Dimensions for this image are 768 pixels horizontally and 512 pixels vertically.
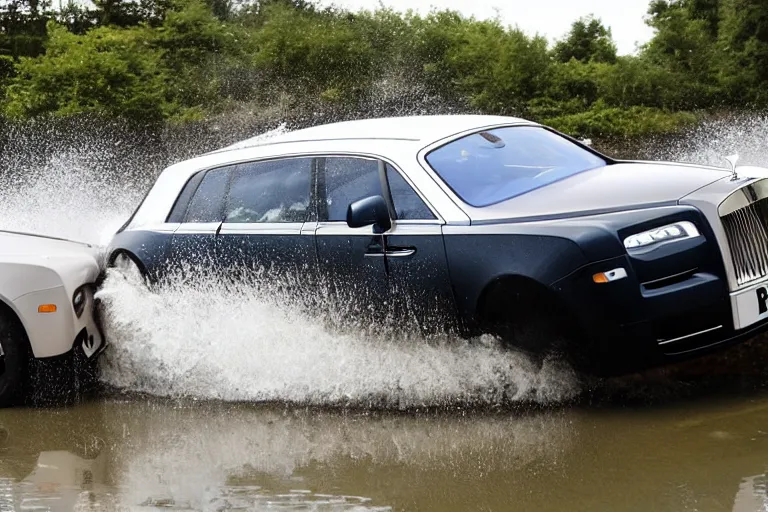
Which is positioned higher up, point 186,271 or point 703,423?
point 186,271

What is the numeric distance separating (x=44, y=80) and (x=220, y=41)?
Result: 16.7 feet

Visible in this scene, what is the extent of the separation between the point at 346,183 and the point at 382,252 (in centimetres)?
62

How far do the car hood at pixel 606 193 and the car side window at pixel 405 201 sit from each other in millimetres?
320

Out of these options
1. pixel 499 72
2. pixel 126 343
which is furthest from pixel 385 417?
pixel 499 72

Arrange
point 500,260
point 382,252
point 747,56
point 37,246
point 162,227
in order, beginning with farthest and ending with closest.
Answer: point 747,56
point 37,246
point 162,227
point 382,252
point 500,260

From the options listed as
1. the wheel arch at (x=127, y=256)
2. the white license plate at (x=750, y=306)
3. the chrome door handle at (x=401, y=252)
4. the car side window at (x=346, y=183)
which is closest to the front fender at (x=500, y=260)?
the chrome door handle at (x=401, y=252)

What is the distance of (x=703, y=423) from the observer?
5148 millimetres

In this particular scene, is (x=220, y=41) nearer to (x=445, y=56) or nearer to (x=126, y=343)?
(x=445, y=56)

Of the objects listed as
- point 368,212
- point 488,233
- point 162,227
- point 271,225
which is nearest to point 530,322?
point 488,233

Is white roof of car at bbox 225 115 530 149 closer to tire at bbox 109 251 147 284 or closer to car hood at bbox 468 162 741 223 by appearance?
car hood at bbox 468 162 741 223

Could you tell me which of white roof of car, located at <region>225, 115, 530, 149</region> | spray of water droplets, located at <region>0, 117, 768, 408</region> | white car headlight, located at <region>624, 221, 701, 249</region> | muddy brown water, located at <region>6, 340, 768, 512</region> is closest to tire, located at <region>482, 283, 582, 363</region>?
spray of water droplets, located at <region>0, 117, 768, 408</region>

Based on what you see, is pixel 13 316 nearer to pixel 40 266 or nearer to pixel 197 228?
pixel 40 266

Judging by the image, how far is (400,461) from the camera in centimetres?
511

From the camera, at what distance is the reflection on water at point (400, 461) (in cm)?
447
